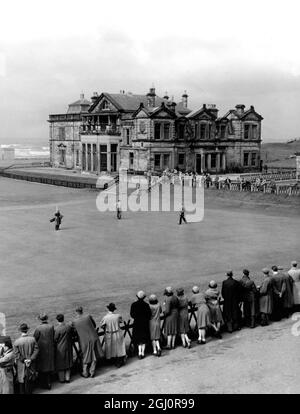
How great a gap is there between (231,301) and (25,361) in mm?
5824

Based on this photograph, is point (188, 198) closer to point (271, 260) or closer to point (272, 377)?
point (271, 260)

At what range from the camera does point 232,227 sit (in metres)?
32.7

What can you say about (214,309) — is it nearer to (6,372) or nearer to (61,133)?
(6,372)

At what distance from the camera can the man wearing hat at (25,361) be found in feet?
37.5

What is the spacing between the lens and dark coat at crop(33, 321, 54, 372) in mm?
11820

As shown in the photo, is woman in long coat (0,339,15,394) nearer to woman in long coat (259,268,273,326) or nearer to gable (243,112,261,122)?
woman in long coat (259,268,273,326)

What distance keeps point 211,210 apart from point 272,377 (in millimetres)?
29323

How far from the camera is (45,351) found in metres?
11.9

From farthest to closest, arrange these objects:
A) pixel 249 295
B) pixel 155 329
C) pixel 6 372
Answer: pixel 249 295
pixel 155 329
pixel 6 372

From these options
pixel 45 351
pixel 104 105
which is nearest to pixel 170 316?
pixel 45 351

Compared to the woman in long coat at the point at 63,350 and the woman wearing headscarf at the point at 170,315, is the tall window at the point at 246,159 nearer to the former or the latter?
the woman wearing headscarf at the point at 170,315

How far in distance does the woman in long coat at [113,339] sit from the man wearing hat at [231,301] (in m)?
3.27
